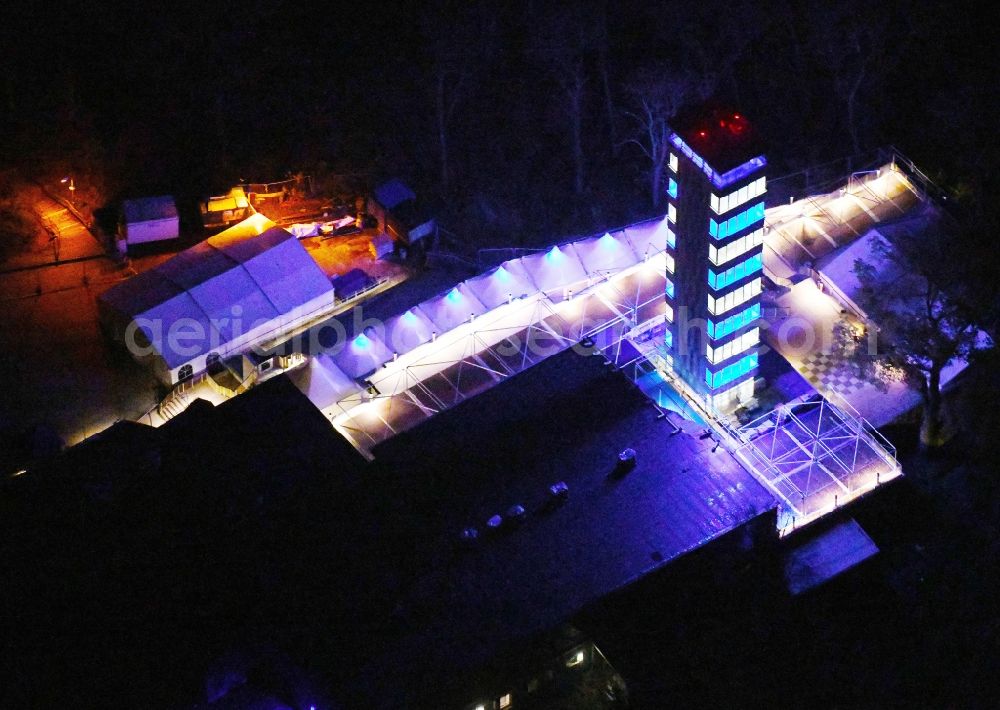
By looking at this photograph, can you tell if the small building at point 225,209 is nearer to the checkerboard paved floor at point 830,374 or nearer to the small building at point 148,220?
the small building at point 148,220

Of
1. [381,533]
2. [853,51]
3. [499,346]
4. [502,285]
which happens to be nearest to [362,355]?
[499,346]

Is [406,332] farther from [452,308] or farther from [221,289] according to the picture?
[221,289]

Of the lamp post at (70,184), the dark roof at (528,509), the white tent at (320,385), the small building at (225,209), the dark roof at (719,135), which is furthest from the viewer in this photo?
the lamp post at (70,184)

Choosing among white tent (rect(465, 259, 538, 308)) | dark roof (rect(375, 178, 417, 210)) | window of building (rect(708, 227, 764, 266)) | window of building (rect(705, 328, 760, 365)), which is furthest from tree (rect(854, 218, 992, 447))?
dark roof (rect(375, 178, 417, 210))

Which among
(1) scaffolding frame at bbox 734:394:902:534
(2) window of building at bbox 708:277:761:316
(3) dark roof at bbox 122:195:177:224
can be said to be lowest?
(1) scaffolding frame at bbox 734:394:902:534

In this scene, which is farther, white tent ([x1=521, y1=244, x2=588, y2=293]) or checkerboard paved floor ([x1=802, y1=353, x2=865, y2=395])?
white tent ([x1=521, y1=244, x2=588, y2=293])

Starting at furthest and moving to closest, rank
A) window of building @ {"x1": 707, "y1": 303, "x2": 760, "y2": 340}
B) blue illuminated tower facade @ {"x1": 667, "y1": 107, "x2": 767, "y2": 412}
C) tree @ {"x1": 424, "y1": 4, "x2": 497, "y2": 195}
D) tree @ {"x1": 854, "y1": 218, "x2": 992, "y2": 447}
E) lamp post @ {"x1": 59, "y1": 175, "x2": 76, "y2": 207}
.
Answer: lamp post @ {"x1": 59, "y1": 175, "x2": 76, "y2": 207} < tree @ {"x1": 424, "y1": 4, "x2": 497, "y2": 195} < tree @ {"x1": 854, "y1": 218, "x2": 992, "y2": 447} < window of building @ {"x1": 707, "y1": 303, "x2": 760, "y2": 340} < blue illuminated tower facade @ {"x1": 667, "y1": 107, "x2": 767, "y2": 412}

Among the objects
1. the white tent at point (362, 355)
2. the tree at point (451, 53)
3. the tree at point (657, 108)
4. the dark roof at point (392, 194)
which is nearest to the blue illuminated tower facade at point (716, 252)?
the white tent at point (362, 355)

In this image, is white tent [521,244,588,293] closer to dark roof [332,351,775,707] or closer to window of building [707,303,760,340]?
dark roof [332,351,775,707]

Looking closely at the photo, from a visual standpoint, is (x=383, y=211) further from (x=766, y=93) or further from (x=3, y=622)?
(x=3, y=622)
